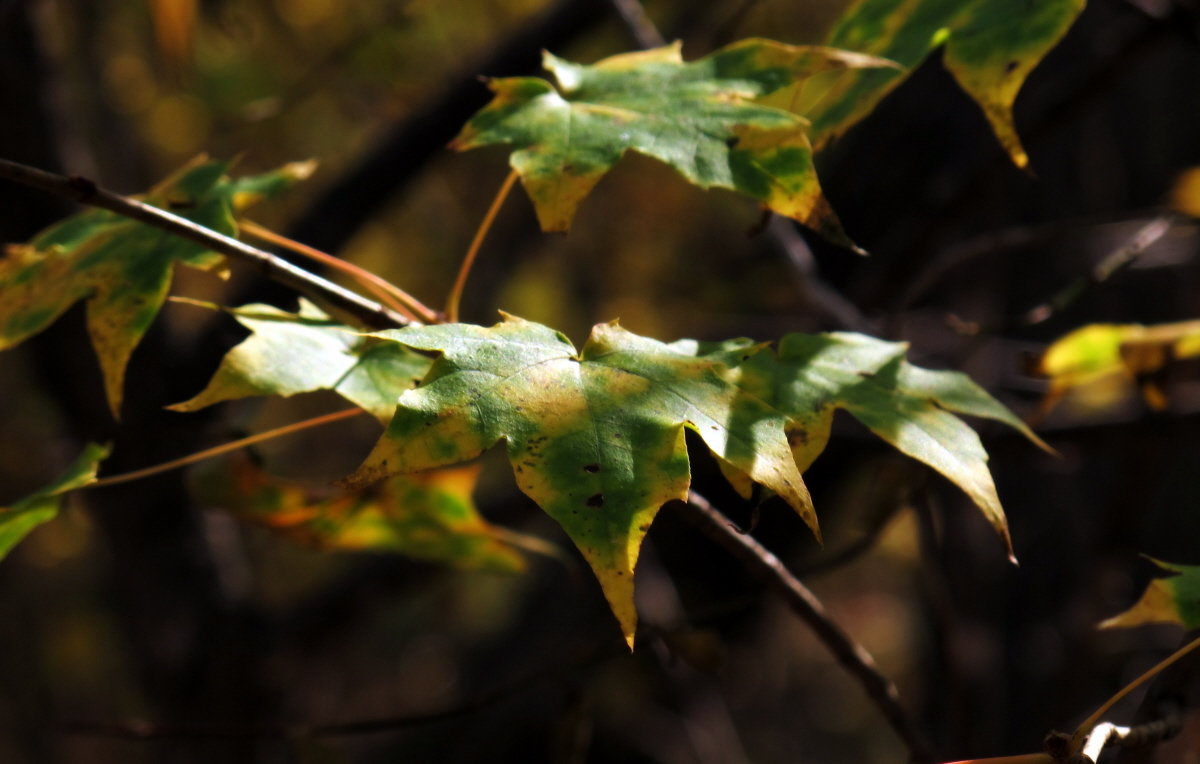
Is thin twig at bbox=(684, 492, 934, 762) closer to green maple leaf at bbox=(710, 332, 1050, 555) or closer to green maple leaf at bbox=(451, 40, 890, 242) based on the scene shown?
green maple leaf at bbox=(710, 332, 1050, 555)

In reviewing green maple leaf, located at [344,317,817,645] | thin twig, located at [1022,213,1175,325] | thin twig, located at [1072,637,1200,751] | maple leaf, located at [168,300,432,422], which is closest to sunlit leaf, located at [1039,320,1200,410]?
thin twig, located at [1022,213,1175,325]

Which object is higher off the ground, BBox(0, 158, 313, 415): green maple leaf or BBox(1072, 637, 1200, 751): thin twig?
BBox(0, 158, 313, 415): green maple leaf

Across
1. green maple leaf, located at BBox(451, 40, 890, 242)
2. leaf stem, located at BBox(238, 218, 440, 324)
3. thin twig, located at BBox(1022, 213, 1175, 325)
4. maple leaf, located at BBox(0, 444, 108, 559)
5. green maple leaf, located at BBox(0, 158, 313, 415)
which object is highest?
green maple leaf, located at BBox(451, 40, 890, 242)

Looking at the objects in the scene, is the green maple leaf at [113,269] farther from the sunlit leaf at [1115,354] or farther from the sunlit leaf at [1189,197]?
the sunlit leaf at [1189,197]

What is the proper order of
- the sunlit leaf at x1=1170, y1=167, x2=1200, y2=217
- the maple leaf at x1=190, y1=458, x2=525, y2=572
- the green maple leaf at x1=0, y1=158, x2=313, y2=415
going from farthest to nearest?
the sunlit leaf at x1=1170, y1=167, x2=1200, y2=217 → the maple leaf at x1=190, y1=458, x2=525, y2=572 → the green maple leaf at x1=0, y1=158, x2=313, y2=415

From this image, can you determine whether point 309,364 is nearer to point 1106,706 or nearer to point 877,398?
point 877,398

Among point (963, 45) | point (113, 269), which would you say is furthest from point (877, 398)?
point (113, 269)

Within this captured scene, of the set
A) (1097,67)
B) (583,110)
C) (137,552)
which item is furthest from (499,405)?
(137,552)

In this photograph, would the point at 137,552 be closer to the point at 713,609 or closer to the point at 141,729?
the point at 141,729
